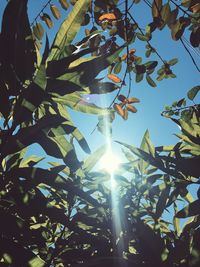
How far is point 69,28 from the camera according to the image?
1596 millimetres

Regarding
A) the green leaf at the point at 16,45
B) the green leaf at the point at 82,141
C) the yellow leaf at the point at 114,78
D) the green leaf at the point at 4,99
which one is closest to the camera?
the green leaf at the point at 16,45

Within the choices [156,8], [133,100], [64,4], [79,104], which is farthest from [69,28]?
[133,100]

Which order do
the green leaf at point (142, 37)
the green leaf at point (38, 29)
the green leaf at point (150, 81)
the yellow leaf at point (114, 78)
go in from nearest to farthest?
the green leaf at point (142, 37), the yellow leaf at point (114, 78), the green leaf at point (150, 81), the green leaf at point (38, 29)

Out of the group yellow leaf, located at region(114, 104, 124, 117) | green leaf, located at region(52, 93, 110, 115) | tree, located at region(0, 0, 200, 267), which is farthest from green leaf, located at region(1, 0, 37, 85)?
yellow leaf, located at region(114, 104, 124, 117)

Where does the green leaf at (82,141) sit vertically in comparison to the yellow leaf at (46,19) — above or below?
below

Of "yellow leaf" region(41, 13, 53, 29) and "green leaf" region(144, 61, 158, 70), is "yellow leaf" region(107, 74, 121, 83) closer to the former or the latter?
"green leaf" region(144, 61, 158, 70)

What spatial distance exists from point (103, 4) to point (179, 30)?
55 cm

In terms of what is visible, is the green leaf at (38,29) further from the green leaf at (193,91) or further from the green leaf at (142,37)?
the green leaf at (193,91)

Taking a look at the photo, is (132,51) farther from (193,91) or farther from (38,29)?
(38,29)

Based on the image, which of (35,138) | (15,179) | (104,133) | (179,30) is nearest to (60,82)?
(35,138)

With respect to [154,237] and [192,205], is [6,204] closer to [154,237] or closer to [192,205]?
[154,237]

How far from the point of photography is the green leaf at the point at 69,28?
1.54m

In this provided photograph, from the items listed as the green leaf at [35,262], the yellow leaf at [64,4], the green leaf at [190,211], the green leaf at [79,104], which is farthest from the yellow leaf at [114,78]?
the green leaf at [35,262]

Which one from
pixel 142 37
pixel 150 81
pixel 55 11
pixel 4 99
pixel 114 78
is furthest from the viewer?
pixel 55 11
